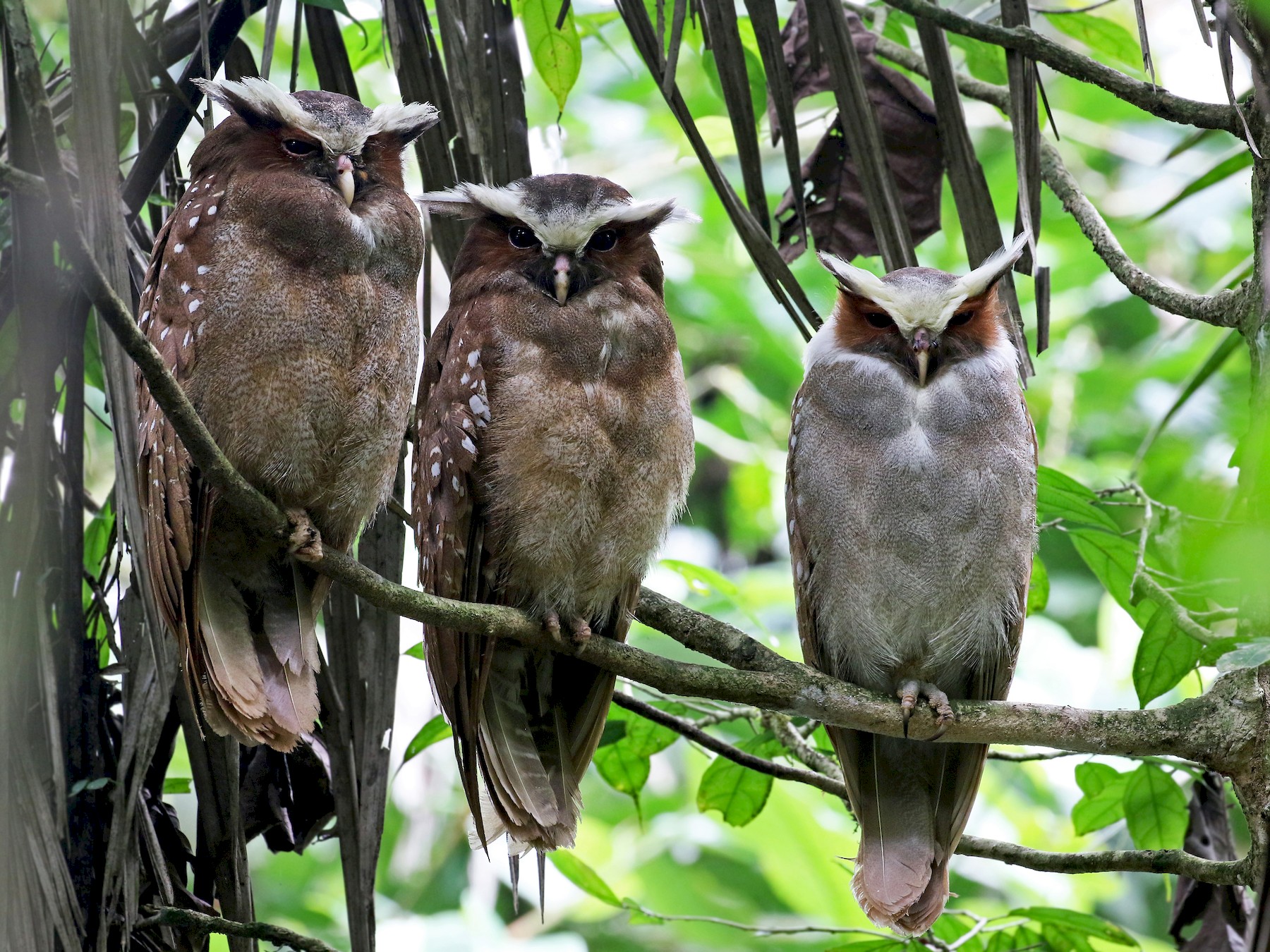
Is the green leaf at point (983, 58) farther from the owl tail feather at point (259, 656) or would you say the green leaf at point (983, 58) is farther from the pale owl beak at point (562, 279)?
the owl tail feather at point (259, 656)

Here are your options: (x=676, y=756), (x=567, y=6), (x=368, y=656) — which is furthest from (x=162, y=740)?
(x=676, y=756)

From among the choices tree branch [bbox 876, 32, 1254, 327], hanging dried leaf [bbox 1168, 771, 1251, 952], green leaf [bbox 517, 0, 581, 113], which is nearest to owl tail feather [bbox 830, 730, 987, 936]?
hanging dried leaf [bbox 1168, 771, 1251, 952]

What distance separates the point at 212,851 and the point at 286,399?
95 cm

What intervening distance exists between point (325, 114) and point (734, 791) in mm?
1946

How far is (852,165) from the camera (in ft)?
11.0

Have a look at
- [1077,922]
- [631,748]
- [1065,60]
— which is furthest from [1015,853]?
[1065,60]

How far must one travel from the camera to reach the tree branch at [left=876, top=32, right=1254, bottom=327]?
8.45 feet

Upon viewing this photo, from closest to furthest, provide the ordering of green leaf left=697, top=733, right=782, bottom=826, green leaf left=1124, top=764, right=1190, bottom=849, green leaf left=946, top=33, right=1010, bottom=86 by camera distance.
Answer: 1. green leaf left=1124, top=764, right=1190, bottom=849
2. green leaf left=697, top=733, right=782, bottom=826
3. green leaf left=946, top=33, right=1010, bottom=86

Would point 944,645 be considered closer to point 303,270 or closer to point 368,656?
point 368,656

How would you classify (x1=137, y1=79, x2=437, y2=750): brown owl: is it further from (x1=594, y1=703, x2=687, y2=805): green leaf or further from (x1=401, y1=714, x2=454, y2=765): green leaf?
(x1=594, y1=703, x2=687, y2=805): green leaf

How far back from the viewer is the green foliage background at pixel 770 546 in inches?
143

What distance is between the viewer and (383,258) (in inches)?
106

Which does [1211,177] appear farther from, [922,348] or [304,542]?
[304,542]

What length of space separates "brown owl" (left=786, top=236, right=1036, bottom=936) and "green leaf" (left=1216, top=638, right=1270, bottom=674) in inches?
47.8
